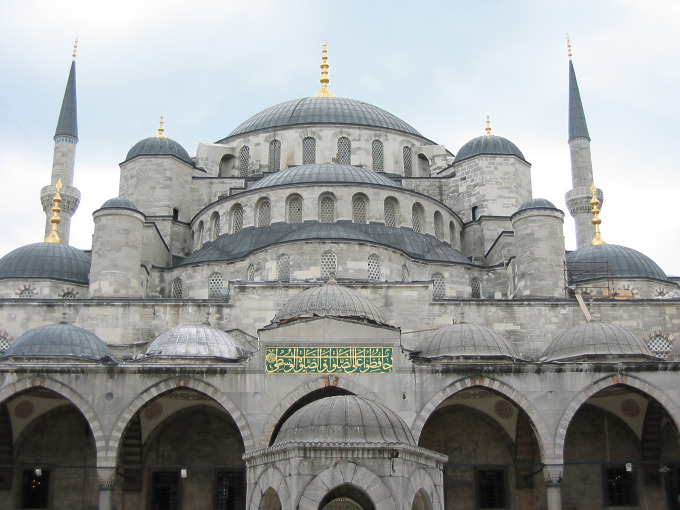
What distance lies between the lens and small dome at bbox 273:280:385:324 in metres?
20.7

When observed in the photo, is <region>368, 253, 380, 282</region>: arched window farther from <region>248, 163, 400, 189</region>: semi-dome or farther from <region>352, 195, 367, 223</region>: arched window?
<region>248, 163, 400, 189</region>: semi-dome

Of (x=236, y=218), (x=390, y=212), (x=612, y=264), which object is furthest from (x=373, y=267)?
(x=612, y=264)

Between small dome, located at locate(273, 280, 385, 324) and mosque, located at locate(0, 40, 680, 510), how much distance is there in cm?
7

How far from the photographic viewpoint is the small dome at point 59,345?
20.2m

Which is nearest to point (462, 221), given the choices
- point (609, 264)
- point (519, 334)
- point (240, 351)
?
point (609, 264)

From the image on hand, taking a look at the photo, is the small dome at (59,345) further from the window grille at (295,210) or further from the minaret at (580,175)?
the minaret at (580,175)

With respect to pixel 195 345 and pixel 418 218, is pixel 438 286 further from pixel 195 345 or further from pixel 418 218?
pixel 195 345

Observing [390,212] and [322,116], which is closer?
[390,212]

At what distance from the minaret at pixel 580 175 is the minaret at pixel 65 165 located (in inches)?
712

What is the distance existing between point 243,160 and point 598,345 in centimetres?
1793

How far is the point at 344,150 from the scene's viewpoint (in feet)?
112

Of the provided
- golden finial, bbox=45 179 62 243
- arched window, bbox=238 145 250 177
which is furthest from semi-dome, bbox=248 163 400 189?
golden finial, bbox=45 179 62 243

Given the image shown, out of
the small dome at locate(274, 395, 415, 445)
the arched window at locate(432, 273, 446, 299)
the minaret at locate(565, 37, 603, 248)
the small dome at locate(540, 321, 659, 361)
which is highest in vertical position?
the minaret at locate(565, 37, 603, 248)

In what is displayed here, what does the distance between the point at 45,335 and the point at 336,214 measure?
993 centimetres
